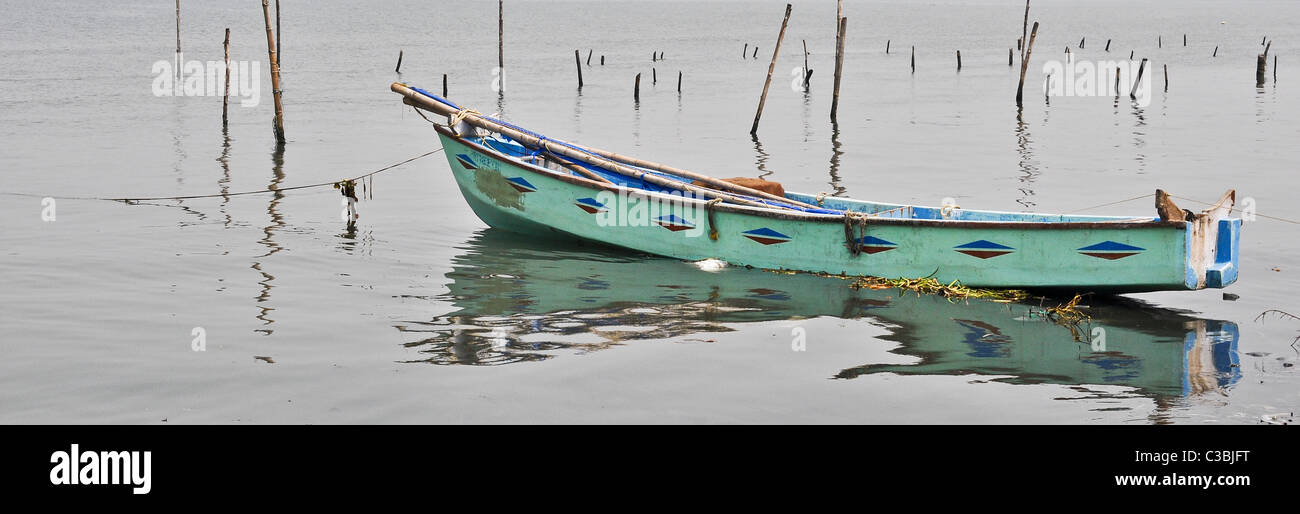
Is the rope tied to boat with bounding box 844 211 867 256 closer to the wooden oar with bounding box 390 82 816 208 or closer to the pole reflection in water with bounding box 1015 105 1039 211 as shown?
the wooden oar with bounding box 390 82 816 208

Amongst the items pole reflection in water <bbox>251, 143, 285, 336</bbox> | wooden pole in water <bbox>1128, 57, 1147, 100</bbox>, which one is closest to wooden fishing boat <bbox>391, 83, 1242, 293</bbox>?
pole reflection in water <bbox>251, 143, 285, 336</bbox>

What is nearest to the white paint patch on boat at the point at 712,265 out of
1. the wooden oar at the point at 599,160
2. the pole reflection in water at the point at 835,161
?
the wooden oar at the point at 599,160

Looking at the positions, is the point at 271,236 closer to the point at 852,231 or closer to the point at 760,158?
the point at 852,231

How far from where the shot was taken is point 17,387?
883cm

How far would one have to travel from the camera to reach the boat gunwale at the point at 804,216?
10.7 meters

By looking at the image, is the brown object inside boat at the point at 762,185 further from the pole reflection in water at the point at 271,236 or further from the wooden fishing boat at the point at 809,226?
the pole reflection in water at the point at 271,236

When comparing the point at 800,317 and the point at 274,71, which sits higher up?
the point at 274,71

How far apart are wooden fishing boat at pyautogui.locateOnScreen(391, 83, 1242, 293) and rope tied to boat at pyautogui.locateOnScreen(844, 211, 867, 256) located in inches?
0.5

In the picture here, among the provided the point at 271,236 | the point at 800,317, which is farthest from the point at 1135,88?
the point at 800,317

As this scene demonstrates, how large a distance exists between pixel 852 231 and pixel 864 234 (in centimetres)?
12

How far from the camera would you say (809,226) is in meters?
12.3

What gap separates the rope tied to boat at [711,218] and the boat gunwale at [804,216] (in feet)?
0.16

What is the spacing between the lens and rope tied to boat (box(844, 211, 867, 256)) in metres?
12.0
